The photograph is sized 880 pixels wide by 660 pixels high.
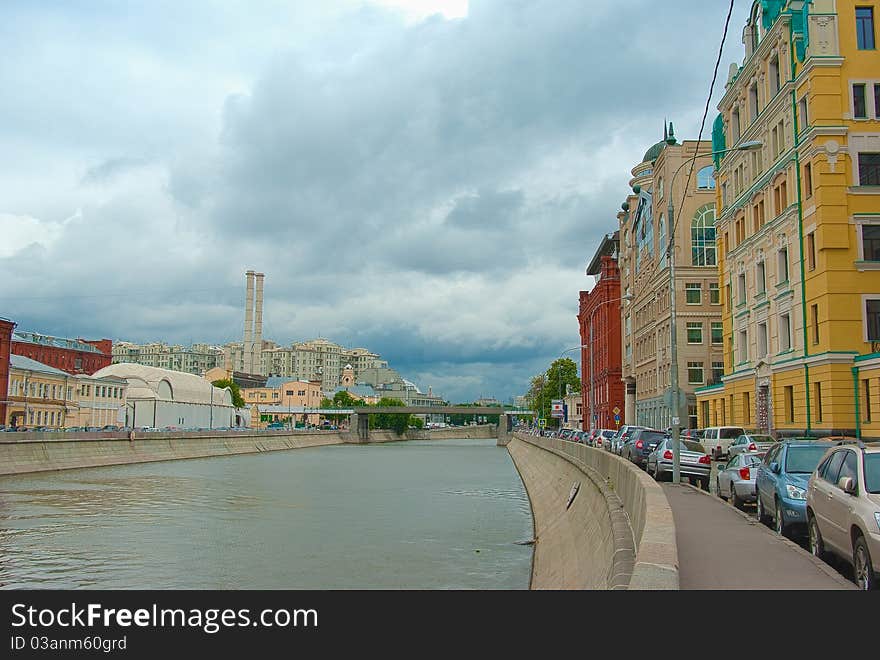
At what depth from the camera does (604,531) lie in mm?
16922

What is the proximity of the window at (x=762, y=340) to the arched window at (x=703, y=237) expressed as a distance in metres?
25.5

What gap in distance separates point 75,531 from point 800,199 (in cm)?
3514

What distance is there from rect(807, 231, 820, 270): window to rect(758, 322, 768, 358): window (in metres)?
7.19

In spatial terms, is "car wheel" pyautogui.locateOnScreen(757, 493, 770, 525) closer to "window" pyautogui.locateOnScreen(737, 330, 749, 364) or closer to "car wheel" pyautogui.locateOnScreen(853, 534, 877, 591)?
"car wheel" pyautogui.locateOnScreen(853, 534, 877, 591)

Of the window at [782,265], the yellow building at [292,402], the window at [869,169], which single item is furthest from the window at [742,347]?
the yellow building at [292,402]

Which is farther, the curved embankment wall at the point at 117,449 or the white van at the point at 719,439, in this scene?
the curved embankment wall at the point at 117,449

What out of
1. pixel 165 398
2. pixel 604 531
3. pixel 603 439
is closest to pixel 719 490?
pixel 604 531

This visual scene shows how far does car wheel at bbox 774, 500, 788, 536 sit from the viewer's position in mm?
15180

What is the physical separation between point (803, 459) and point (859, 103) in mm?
30105

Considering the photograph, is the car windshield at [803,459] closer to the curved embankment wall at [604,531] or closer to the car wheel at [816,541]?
the curved embankment wall at [604,531]

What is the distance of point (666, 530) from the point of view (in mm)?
10836

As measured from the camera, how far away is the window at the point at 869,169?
1558 inches
